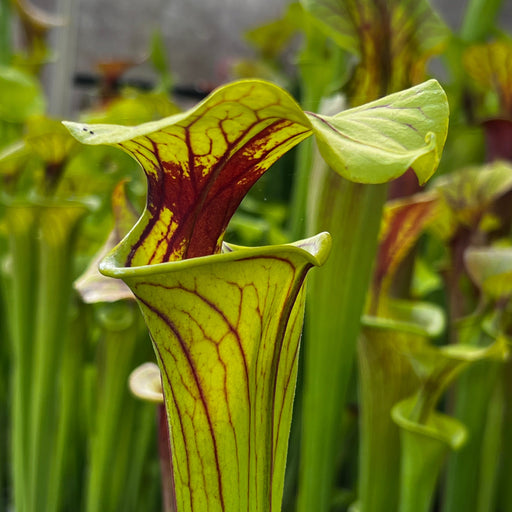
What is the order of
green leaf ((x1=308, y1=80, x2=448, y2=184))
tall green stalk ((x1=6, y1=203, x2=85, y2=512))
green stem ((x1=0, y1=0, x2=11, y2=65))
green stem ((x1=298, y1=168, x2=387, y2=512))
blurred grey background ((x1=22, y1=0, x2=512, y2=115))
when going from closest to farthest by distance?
green leaf ((x1=308, y1=80, x2=448, y2=184))
green stem ((x1=298, y1=168, x2=387, y2=512))
tall green stalk ((x1=6, y1=203, x2=85, y2=512))
green stem ((x1=0, y1=0, x2=11, y2=65))
blurred grey background ((x1=22, y1=0, x2=512, y2=115))

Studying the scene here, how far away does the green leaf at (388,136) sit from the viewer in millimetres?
203

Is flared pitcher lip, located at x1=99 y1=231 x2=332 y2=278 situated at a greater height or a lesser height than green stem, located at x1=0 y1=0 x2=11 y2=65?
lesser

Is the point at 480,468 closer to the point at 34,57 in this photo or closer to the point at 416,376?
the point at 416,376

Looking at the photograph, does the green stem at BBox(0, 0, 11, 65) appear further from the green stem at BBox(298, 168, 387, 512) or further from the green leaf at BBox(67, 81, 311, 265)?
the green leaf at BBox(67, 81, 311, 265)

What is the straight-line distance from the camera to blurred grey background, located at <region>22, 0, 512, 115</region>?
1510 millimetres

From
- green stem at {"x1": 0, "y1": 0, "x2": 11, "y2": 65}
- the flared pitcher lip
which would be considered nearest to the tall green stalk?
the flared pitcher lip

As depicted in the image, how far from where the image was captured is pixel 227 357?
0.27 metres

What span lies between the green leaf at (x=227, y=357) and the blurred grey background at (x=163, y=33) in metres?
1.27

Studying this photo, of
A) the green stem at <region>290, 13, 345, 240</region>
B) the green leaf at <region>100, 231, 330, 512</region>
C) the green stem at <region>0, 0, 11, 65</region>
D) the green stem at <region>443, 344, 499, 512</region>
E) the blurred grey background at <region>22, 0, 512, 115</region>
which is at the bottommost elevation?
the green stem at <region>443, 344, 499, 512</region>

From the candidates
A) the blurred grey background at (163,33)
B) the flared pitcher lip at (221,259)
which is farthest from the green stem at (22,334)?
the blurred grey background at (163,33)

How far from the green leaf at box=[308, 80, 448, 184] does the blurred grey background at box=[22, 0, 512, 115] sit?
4.22ft

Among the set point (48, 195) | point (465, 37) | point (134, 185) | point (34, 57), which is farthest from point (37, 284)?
point (34, 57)

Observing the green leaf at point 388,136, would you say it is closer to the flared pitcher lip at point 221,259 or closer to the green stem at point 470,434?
the flared pitcher lip at point 221,259

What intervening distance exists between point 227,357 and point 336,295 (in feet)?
0.70
